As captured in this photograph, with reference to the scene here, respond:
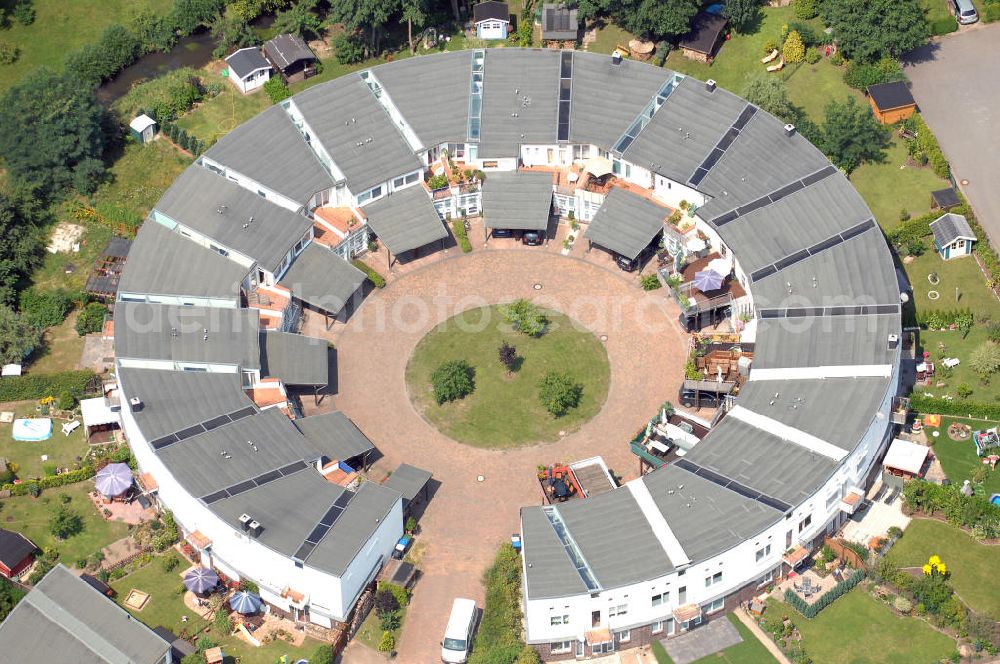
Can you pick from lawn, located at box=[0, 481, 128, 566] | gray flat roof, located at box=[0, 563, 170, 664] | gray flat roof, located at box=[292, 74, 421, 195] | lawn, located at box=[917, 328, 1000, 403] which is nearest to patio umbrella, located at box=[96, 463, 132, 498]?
lawn, located at box=[0, 481, 128, 566]

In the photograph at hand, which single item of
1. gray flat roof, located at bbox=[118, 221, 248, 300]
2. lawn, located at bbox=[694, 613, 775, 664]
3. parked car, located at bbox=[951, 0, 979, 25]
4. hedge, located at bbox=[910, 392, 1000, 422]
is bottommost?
lawn, located at bbox=[694, 613, 775, 664]

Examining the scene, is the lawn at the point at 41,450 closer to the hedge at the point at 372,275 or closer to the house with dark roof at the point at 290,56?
the hedge at the point at 372,275

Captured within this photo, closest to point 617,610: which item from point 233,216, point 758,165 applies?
point 758,165

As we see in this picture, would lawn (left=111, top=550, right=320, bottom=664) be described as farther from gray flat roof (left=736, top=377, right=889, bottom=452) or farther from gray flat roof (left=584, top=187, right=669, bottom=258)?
gray flat roof (left=584, top=187, right=669, bottom=258)

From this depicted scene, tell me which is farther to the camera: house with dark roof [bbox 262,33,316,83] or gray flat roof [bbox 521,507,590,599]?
house with dark roof [bbox 262,33,316,83]

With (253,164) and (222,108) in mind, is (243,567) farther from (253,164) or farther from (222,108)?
(222,108)

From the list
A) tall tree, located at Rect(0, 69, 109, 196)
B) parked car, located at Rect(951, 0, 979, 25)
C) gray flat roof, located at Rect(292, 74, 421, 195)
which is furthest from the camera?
parked car, located at Rect(951, 0, 979, 25)
